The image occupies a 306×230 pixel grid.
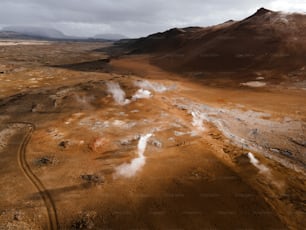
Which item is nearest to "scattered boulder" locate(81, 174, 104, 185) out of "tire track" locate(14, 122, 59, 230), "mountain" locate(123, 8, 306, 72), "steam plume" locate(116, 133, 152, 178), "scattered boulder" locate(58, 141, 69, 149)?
"steam plume" locate(116, 133, 152, 178)

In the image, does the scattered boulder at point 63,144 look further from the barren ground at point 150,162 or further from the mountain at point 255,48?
the mountain at point 255,48

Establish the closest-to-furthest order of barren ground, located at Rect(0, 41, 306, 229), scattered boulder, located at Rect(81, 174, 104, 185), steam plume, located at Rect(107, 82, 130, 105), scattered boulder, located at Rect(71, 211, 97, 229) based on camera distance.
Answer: scattered boulder, located at Rect(71, 211, 97, 229)
barren ground, located at Rect(0, 41, 306, 229)
scattered boulder, located at Rect(81, 174, 104, 185)
steam plume, located at Rect(107, 82, 130, 105)

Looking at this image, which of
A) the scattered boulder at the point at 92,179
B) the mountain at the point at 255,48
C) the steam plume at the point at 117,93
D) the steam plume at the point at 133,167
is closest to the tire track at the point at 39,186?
the scattered boulder at the point at 92,179

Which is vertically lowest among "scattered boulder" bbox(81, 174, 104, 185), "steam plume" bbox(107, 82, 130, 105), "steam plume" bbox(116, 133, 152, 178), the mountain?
"scattered boulder" bbox(81, 174, 104, 185)

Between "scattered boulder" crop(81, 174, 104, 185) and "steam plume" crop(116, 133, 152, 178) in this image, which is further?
"steam plume" crop(116, 133, 152, 178)

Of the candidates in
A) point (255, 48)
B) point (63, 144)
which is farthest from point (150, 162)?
point (255, 48)

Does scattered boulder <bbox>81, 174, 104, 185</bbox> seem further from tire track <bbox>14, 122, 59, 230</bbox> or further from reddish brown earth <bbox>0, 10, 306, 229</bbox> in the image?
tire track <bbox>14, 122, 59, 230</bbox>

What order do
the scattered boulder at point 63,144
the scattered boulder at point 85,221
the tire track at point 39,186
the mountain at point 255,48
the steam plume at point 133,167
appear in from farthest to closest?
the mountain at point 255,48 → the scattered boulder at point 63,144 → the steam plume at point 133,167 → the tire track at point 39,186 → the scattered boulder at point 85,221

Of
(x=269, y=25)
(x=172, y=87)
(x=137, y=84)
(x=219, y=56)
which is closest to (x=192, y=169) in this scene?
(x=137, y=84)
